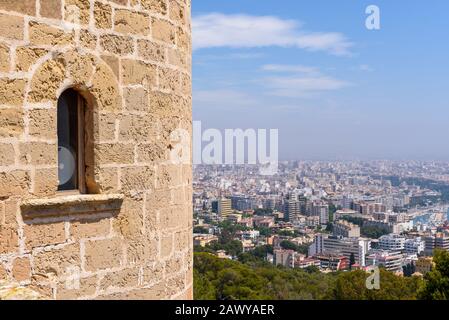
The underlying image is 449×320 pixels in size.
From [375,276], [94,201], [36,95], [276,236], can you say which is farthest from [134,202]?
[276,236]

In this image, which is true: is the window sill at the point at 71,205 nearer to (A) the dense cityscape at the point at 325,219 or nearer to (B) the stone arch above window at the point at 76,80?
(B) the stone arch above window at the point at 76,80

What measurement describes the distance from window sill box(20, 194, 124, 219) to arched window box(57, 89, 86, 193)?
0.16 meters

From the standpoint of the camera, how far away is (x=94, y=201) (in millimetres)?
3922

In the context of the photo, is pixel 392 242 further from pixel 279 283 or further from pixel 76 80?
pixel 76 80

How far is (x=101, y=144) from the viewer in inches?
157

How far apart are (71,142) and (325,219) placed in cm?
2329

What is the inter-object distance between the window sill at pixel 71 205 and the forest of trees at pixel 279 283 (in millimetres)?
18842

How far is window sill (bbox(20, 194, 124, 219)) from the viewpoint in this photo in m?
3.56

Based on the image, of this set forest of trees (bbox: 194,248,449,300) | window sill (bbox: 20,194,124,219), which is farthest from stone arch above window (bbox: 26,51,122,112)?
forest of trees (bbox: 194,248,449,300)

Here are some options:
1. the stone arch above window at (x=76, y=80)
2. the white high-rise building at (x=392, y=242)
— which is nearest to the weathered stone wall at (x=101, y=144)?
the stone arch above window at (x=76, y=80)

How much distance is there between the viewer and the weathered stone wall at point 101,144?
351cm

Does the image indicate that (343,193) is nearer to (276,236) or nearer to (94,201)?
(276,236)

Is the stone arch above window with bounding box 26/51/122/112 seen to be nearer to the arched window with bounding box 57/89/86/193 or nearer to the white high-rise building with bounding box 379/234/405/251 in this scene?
the arched window with bounding box 57/89/86/193
